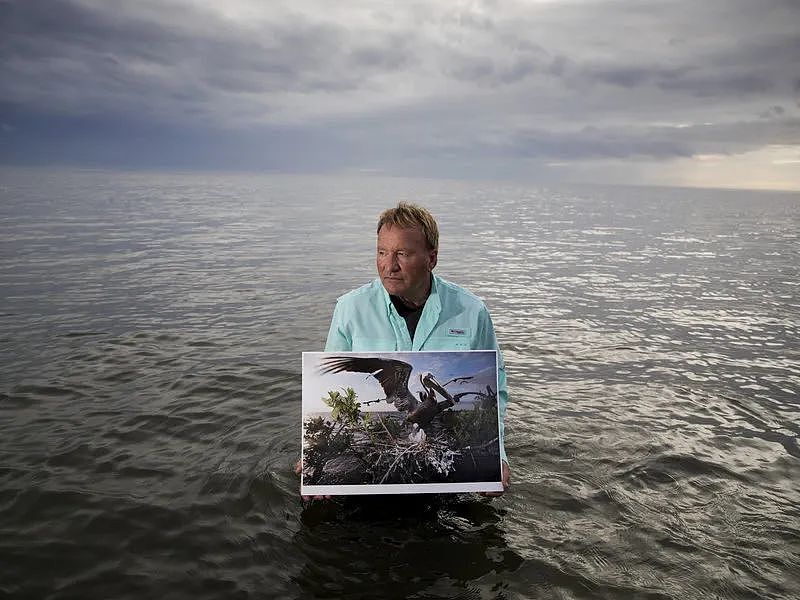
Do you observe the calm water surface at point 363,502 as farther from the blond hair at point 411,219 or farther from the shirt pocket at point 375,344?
the blond hair at point 411,219

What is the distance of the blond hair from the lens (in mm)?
5063

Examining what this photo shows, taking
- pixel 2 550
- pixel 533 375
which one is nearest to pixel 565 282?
pixel 533 375

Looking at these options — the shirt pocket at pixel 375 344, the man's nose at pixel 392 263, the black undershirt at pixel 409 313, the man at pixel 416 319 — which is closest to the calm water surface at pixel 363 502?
the man at pixel 416 319

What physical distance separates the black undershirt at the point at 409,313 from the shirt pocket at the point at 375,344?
0.22 meters

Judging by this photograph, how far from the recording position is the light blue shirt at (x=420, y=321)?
544cm

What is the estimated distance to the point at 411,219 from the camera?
5074 millimetres

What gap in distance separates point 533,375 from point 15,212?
1921 inches

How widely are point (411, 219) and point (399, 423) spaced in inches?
69.5

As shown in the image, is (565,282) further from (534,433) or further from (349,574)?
(349,574)

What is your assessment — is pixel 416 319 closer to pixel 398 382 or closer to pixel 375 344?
pixel 375 344

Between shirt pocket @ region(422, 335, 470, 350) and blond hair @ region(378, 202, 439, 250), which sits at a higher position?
blond hair @ region(378, 202, 439, 250)

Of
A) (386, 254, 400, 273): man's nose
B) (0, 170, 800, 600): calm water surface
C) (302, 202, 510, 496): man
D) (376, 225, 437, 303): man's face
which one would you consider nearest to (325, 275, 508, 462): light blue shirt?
(302, 202, 510, 496): man

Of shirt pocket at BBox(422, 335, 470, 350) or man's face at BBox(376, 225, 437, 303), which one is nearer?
man's face at BBox(376, 225, 437, 303)

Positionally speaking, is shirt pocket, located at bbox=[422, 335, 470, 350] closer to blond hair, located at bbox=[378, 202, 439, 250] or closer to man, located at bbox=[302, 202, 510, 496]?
man, located at bbox=[302, 202, 510, 496]
